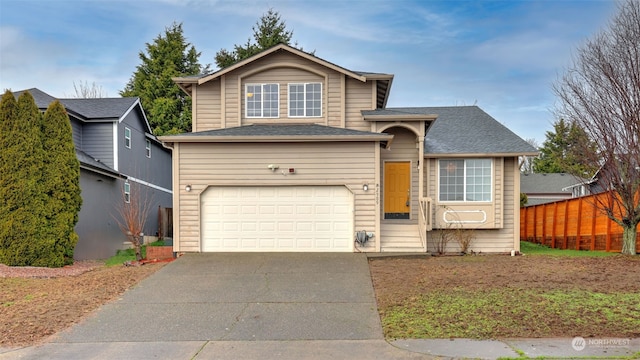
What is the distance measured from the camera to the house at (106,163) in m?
16.1

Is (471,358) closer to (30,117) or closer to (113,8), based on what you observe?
(30,117)

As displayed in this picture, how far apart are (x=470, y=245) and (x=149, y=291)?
9324 millimetres

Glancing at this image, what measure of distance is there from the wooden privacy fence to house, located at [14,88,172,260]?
16.0 metres

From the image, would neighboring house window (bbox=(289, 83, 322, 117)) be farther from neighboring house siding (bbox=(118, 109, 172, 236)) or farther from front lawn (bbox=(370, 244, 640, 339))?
neighboring house siding (bbox=(118, 109, 172, 236))

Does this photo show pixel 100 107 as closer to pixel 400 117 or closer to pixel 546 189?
pixel 400 117

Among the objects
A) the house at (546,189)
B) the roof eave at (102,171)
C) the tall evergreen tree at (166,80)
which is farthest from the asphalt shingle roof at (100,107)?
the house at (546,189)

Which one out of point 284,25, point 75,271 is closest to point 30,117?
point 75,271

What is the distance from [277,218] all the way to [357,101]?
4.71 metres

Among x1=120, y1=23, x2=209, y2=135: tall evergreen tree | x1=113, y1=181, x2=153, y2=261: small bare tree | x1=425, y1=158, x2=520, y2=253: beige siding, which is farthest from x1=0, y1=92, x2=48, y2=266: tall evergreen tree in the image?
x1=120, y1=23, x2=209, y2=135: tall evergreen tree

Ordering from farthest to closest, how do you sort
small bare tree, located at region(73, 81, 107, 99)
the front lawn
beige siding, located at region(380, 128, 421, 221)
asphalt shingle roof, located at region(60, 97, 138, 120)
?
small bare tree, located at region(73, 81, 107, 99) → asphalt shingle roof, located at region(60, 97, 138, 120) → beige siding, located at region(380, 128, 421, 221) → the front lawn

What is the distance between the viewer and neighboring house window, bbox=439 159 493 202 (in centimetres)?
1358

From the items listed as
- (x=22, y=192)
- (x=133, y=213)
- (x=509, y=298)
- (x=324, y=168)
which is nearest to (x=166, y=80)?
(x=133, y=213)

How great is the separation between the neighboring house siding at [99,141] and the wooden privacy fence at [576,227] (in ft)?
58.6

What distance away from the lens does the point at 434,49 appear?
19578 millimetres
